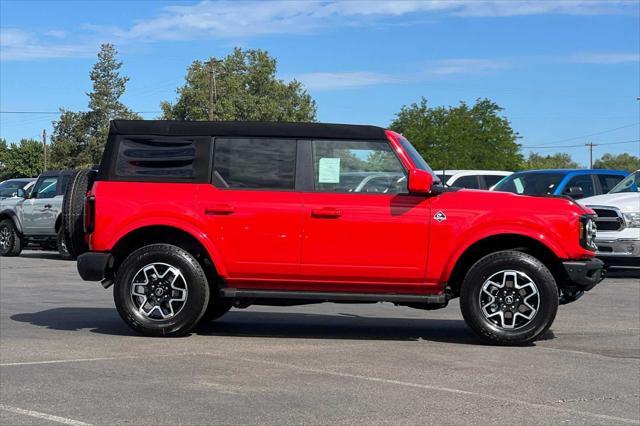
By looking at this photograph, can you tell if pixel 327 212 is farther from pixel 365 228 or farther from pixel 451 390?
pixel 451 390

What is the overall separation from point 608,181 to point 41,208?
12.6m

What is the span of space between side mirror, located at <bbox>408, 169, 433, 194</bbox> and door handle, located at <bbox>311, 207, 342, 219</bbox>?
0.70m

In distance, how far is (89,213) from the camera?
9109mm

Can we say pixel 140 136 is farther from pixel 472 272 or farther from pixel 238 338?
pixel 472 272

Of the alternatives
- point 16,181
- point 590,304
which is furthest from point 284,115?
point 590,304

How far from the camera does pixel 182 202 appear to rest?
29.5 ft

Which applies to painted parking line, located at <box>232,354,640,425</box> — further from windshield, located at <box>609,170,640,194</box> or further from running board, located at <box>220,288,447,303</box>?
windshield, located at <box>609,170,640,194</box>

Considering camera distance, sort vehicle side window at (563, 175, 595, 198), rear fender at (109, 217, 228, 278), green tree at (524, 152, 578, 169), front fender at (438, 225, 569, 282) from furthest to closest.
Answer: green tree at (524, 152, 578, 169)
vehicle side window at (563, 175, 595, 198)
rear fender at (109, 217, 228, 278)
front fender at (438, 225, 569, 282)

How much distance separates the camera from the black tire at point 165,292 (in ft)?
29.3


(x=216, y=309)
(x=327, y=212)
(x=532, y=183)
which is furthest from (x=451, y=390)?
(x=532, y=183)

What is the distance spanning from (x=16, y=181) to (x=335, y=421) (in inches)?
869

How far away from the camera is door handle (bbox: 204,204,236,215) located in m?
8.91

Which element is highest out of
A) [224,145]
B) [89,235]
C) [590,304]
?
[224,145]

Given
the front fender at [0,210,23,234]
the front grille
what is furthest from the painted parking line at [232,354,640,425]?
the front fender at [0,210,23,234]
